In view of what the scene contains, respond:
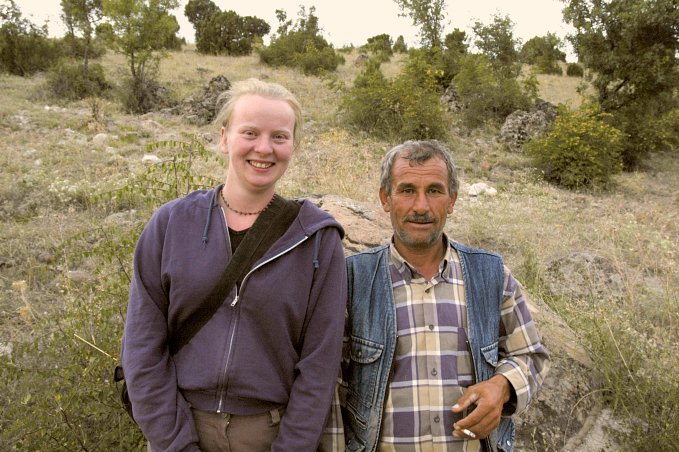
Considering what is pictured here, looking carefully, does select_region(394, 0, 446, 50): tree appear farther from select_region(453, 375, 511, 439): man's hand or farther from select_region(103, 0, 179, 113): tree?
select_region(453, 375, 511, 439): man's hand

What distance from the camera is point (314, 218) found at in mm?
1593

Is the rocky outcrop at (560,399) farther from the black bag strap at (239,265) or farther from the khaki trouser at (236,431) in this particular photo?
the black bag strap at (239,265)

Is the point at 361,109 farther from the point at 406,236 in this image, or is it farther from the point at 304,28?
the point at 304,28

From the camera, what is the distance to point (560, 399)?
2445 mm

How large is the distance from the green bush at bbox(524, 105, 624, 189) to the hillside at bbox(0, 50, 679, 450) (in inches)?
15.8

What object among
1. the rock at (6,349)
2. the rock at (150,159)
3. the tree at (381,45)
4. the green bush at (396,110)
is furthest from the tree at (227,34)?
the rock at (6,349)

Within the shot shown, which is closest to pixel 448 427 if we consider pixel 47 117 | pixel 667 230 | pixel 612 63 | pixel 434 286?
pixel 434 286

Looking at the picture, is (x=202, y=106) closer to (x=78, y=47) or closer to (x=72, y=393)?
(x=78, y=47)

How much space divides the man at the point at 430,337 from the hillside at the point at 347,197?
3.21 ft

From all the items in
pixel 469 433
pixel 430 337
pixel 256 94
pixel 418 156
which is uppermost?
pixel 256 94

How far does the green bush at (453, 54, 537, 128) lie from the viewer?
1333cm

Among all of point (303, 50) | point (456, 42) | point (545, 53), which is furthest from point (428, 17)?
point (545, 53)

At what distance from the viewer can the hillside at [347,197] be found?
2.47 m

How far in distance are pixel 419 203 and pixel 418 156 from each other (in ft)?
Answer: 0.62
